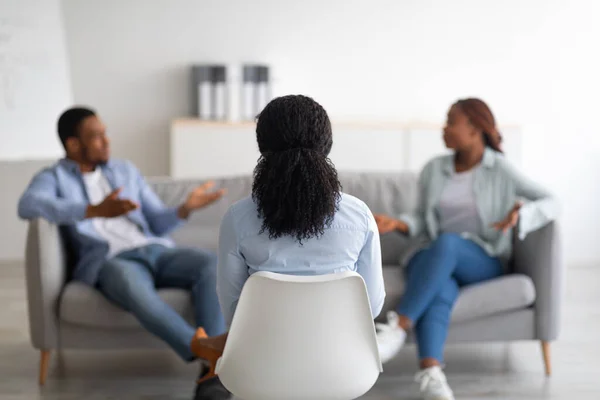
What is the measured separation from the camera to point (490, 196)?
3682 millimetres

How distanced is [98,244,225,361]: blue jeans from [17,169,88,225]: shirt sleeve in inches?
9.1

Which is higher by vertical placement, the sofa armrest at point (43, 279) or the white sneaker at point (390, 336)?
the sofa armrest at point (43, 279)

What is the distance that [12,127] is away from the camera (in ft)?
18.1

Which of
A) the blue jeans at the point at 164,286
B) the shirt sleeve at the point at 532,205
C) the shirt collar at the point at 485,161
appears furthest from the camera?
the shirt collar at the point at 485,161

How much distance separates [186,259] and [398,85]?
2.96 metres

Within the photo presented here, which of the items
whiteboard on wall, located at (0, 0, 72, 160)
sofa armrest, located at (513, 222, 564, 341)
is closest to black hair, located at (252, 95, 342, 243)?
sofa armrest, located at (513, 222, 564, 341)

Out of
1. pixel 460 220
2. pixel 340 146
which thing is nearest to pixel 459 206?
pixel 460 220


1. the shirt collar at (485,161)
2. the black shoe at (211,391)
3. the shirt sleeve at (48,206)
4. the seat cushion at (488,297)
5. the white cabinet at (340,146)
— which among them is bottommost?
the black shoe at (211,391)

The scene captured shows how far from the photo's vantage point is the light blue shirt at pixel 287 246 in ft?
7.11

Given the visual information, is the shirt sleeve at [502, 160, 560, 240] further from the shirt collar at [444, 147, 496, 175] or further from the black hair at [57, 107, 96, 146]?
the black hair at [57, 107, 96, 146]

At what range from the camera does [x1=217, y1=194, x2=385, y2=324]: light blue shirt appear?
2.17 m

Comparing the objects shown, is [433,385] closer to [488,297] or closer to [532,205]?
[488,297]

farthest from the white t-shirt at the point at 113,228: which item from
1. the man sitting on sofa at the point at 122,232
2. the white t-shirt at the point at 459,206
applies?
the white t-shirt at the point at 459,206

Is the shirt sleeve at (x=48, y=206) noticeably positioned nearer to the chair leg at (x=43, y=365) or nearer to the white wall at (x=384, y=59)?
the chair leg at (x=43, y=365)
